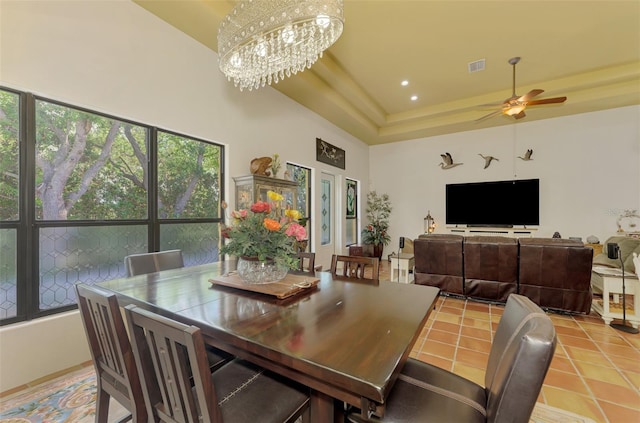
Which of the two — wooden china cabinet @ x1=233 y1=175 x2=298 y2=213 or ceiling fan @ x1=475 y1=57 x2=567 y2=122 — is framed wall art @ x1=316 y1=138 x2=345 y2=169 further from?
ceiling fan @ x1=475 y1=57 x2=567 y2=122

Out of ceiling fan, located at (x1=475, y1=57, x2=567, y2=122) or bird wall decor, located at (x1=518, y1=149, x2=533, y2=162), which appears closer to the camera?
ceiling fan, located at (x1=475, y1=57, x2=567, y2=122)

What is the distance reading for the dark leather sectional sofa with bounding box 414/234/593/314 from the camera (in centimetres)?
308

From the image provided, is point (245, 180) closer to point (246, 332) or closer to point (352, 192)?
point (246, 332)

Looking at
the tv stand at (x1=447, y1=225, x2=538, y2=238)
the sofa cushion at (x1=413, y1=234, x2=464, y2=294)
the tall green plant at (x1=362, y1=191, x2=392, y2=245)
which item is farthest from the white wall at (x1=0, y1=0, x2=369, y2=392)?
the tv stand at (x1=447, y1=225, x2=538, y2=238)

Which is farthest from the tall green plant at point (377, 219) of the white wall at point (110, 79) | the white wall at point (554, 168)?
the white wall at point (110, 79)

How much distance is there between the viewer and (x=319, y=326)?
1107 millimetres

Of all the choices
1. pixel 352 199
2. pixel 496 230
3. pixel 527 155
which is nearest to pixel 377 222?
pixel 352 199

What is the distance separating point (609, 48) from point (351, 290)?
16.8 ft

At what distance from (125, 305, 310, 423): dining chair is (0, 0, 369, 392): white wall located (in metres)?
1.79

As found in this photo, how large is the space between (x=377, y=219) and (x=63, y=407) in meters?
6.42

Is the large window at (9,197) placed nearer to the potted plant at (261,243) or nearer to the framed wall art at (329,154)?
the potted plant at (261,243)

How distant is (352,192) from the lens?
6.83m

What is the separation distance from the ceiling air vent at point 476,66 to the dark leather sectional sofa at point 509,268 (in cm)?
264

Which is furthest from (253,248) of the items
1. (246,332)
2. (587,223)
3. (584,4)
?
(587,223)
